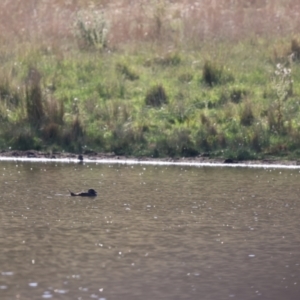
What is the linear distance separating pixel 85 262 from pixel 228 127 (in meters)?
11.6

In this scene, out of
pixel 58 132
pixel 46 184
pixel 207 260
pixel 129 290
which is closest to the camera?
pixel 129 290

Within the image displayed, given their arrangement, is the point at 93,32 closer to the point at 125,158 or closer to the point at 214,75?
the point at 214,75

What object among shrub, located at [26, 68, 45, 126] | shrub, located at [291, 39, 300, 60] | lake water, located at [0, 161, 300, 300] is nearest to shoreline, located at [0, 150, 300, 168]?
lake water, located at [0, 161, 300, 300]

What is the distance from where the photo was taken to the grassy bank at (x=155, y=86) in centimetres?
2323

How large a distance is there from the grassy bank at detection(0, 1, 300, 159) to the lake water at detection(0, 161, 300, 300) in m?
1.92

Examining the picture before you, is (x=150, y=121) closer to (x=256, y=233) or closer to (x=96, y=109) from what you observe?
(x=96, y=109)

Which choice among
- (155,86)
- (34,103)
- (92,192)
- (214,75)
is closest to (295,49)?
(214,75)

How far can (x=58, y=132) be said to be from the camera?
76.8 ft

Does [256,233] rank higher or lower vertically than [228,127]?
lower

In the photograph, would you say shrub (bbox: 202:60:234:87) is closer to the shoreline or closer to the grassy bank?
the grassy bank

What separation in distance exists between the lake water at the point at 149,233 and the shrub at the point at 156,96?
390 centimetres

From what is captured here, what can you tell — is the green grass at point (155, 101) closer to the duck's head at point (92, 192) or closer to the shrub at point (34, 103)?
the shrub at point (34, 103)

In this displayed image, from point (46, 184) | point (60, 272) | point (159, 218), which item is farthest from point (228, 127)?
point (60, 272)

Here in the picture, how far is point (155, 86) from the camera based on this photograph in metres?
25.6
